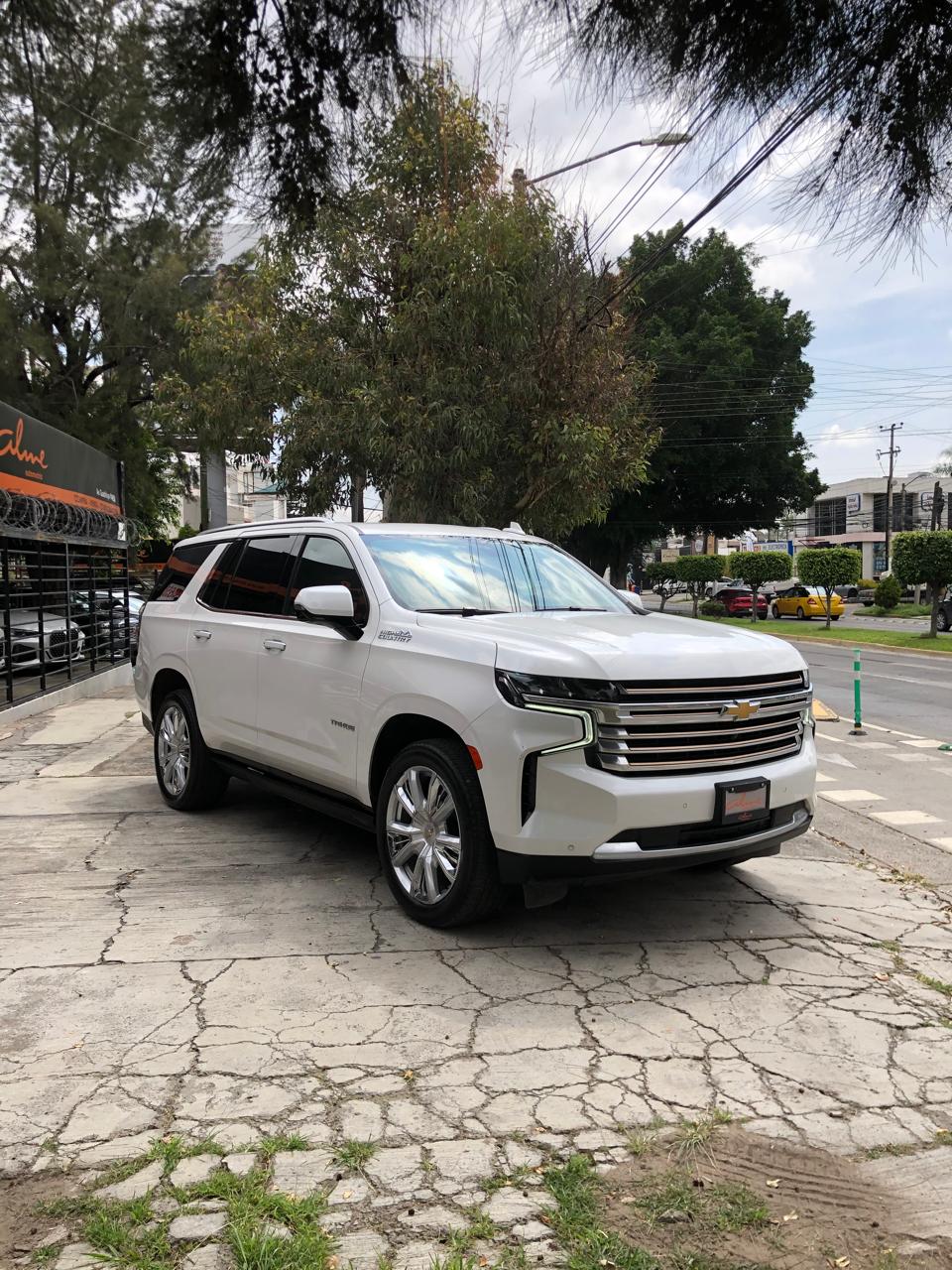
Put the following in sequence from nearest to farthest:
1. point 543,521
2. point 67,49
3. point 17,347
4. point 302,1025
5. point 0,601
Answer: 1. point 67,49
2. point 302,1025
3. point 0,601
4. point 543,521
5. point 17,347

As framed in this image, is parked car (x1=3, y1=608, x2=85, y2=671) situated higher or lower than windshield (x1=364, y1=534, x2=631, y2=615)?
lower

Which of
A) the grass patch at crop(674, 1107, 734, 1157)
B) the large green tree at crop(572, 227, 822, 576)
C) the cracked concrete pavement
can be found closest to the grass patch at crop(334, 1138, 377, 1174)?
the cracked concrete pavement

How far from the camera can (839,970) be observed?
416cm

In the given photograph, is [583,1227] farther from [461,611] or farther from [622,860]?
[461,611]

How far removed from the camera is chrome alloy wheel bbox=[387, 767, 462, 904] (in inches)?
173

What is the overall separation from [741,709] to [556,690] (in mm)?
910

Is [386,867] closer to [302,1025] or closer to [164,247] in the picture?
[302,1025]

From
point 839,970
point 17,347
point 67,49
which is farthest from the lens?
point 17,347

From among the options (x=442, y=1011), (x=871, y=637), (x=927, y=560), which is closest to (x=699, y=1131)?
(x=442, y=1011)

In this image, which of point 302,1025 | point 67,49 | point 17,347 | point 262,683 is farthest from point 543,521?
point 17,347

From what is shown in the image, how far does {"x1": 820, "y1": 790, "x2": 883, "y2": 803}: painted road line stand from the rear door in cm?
464

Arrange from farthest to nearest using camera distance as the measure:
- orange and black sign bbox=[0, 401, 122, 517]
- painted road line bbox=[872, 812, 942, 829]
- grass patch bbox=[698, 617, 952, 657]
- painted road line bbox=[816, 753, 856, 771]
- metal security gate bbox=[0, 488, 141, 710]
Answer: grass patch bbox=[698, 617, 952, 657], metal security gate bbox=[0, 488, 141, 710], orange and black sign bbox=[0, 401, 122, 517], painted road line bbox=[816, 753, 856, 771], painted road line bbox=[872, 812, 942, 829]

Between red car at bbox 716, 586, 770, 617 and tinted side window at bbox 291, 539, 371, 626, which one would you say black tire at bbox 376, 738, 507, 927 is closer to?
tinted side window at bbox 291, 539, 371, 626

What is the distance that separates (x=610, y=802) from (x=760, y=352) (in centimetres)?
4522
